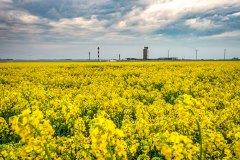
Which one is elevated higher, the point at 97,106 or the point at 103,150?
the point at 103,150

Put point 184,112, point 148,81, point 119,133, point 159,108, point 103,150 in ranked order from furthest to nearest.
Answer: point 148,81
point 159,108
point 184,112
point 119,133
point 103,150

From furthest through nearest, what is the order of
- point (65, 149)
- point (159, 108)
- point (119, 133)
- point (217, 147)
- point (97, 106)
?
point (97, 106) < point (159, 108) < point (65, 149) < point (217, 147) < point (119, 133)

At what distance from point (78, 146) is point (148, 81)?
11162 millimetres

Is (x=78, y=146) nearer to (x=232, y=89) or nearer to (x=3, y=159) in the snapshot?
(x=3, y=159)

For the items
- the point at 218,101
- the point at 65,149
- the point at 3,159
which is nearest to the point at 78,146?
the point at 65,149

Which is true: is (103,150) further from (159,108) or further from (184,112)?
(159,108)

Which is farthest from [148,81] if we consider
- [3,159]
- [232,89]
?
[3,159]

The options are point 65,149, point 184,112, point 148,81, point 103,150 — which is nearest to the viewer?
point 103,150

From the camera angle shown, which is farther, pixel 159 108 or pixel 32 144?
pixel 159 108

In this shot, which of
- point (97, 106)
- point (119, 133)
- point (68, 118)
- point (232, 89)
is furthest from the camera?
point (232, 89)

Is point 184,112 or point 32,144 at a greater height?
point 184,112

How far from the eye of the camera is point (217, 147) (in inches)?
176

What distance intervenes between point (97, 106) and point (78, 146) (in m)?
4.06

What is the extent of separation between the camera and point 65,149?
16.1 feet
